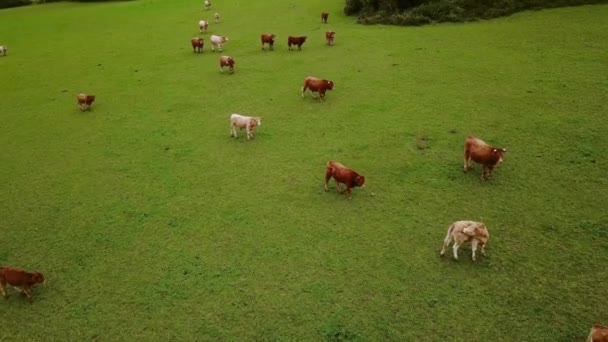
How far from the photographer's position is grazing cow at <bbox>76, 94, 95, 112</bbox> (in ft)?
30.4

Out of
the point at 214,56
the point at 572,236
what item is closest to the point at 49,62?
the point at 214,56

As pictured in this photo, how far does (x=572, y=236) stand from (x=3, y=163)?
26.9 ft

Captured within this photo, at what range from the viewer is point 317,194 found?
6.30 m

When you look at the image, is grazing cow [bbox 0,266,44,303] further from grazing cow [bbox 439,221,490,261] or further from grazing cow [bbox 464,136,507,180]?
grazing cow [bbox 464,136,507,180]

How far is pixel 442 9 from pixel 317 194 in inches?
349

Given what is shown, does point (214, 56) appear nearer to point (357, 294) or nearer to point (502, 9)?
point (502, 9)

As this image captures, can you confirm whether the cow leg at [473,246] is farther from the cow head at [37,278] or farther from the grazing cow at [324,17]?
the grazing cow at [324,17]

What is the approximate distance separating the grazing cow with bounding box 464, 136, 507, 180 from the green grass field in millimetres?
211

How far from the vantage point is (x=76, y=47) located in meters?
13.9

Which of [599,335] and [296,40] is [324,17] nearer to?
[296,40]

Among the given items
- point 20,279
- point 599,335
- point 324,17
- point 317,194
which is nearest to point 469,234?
point 599,335

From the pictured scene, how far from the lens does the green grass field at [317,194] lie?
462cm

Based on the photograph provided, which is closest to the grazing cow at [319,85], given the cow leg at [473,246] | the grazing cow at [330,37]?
the grazing cow at [330,37]

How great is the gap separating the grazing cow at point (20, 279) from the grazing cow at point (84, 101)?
17.0 feet
